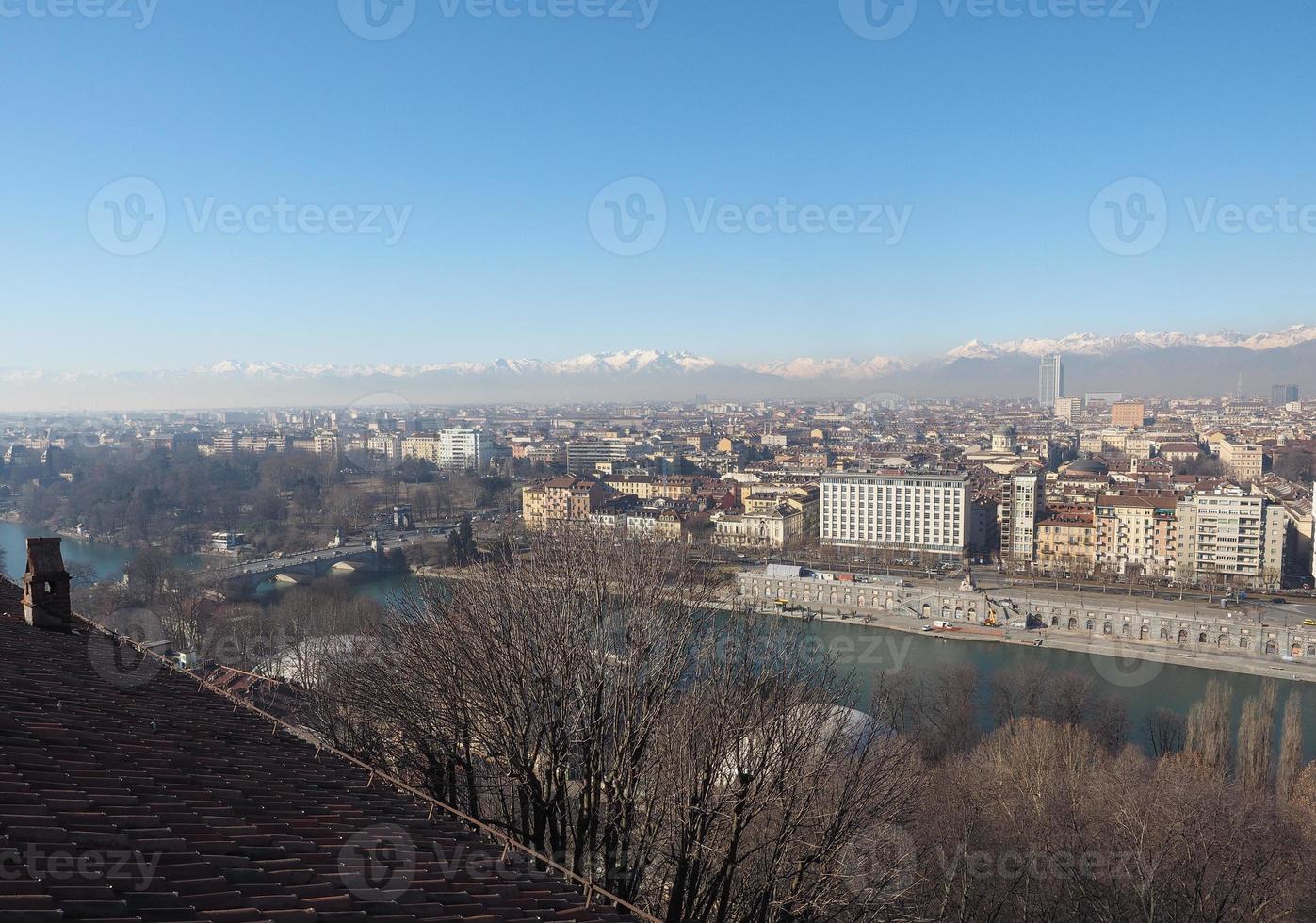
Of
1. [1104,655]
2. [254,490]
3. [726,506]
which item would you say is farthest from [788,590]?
[254,490]

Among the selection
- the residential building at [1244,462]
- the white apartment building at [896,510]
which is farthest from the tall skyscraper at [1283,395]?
the white apartment building at [896,510]

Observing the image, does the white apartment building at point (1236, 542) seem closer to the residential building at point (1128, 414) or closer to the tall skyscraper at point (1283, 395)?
the residential building at point (1128, 414)

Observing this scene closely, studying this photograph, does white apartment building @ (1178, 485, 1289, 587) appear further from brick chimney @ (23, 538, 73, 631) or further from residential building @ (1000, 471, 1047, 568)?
brick chimney @ (23, 538, 73, 631)

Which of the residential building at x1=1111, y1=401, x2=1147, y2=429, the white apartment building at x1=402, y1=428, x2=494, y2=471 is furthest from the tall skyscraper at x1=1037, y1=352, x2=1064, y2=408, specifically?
the white apartment building at x1=402, y1=428, x2=494, y2=471

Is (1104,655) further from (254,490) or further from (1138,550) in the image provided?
(254,490)

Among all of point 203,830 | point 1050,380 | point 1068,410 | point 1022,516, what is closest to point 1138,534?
point 1022,516

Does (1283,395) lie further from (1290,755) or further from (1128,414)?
(1290,755)
